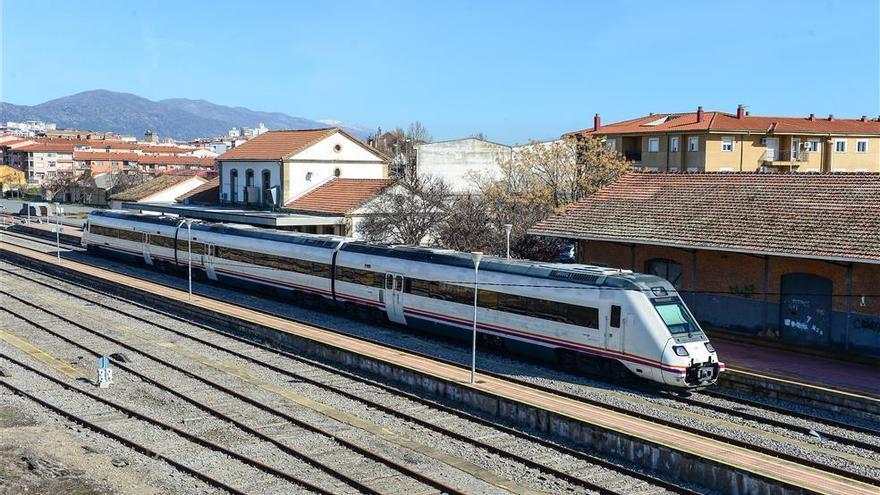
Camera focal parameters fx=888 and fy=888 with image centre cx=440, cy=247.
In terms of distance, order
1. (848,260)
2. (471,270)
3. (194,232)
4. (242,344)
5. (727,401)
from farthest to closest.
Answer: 1. (194,232)
2. (242,344)
3. (471,270)
4. (848,260)
5. (727,401)

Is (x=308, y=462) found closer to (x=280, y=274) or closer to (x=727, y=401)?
(x=727, y=401)

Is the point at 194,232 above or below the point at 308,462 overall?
above

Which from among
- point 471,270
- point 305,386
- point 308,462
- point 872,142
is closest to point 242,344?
point 305,386

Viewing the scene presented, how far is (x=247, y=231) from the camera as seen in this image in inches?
1319

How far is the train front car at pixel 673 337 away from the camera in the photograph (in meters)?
18.6

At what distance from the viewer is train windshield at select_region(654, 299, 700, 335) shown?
1905 centimetres

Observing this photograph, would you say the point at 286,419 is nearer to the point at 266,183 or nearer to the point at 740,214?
the point at 740,214

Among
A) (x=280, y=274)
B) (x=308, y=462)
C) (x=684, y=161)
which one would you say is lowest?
(x=308, y=462)

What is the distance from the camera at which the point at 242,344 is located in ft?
84.7

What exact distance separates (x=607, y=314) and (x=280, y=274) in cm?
1461

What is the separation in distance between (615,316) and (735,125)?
44.1m

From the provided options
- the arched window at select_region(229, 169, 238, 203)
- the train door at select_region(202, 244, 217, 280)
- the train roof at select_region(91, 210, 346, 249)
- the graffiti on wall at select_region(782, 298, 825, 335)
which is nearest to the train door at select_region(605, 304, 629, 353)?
the graffiti on wall at select_region(782, 298, 825, 335)

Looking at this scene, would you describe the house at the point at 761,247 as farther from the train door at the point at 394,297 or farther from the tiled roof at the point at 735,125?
the tiled roof at the point at 735,125

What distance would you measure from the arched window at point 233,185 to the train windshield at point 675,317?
38.2 m
